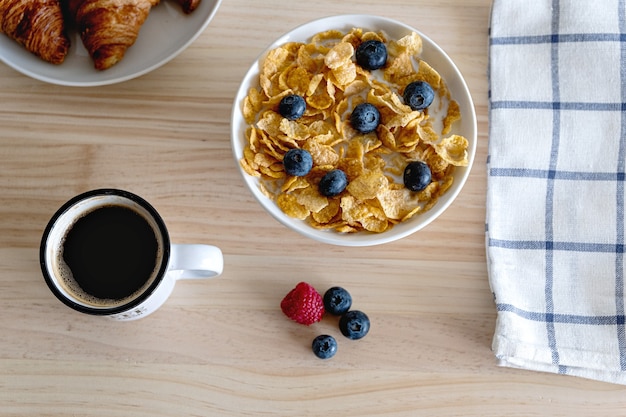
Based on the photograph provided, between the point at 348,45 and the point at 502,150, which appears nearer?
the point at 348,45

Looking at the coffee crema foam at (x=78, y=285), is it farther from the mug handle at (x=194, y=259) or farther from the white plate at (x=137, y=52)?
the white plate at (x=137, y=52)

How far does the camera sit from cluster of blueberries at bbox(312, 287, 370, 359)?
96cm

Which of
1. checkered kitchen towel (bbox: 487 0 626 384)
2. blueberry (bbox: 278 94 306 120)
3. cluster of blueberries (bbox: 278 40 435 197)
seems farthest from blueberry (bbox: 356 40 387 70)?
checkered kitchen towel (bbox: 487 0 626 384)

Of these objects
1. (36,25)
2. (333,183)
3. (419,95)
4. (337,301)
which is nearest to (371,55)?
(419,95)

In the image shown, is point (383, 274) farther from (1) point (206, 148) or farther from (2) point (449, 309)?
(1) point (206, 148)

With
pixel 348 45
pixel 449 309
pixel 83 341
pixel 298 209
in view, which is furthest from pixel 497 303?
pixel 83 341

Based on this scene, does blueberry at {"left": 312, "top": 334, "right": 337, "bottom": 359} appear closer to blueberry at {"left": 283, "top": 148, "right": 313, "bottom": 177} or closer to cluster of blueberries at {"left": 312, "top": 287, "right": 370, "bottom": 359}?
cluster of blueberries at {"left": 312, "top": 287, "right": 370, "bottom": 359}

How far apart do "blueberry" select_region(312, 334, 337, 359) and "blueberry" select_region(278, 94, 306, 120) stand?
1.06 feet

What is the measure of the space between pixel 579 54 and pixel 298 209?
20.5 inches

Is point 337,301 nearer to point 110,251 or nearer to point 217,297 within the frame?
point 217,297

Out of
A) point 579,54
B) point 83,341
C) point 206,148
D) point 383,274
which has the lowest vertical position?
point 83,341

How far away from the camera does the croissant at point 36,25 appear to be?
98 centimetres

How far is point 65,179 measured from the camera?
1017 mm

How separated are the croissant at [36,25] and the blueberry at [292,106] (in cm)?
37
